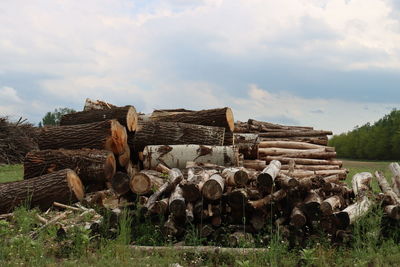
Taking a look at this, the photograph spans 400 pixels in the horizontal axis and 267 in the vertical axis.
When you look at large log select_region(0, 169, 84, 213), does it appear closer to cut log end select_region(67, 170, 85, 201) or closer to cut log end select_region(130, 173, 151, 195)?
cut log end select_region(67, 170, 85, 201)

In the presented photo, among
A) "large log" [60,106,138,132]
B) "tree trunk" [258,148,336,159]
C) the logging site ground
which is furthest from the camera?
"tree trunk" [258,148,336,159]

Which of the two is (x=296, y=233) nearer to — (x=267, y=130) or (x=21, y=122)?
(x=267, y=130)

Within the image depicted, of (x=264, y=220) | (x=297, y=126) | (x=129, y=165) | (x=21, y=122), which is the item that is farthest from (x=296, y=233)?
(x=21, y=122)

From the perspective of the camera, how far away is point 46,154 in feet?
40.7

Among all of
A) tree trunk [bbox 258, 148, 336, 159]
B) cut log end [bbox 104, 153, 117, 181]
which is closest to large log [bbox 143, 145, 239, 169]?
cut log end [bbox 104, 153, 117, 181]

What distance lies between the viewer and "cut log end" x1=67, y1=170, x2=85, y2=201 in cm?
1053

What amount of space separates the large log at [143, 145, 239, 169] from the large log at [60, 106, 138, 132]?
47.6 inches

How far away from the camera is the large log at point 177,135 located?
14.0m

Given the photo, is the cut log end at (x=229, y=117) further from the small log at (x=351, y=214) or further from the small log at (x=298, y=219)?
the small log at (x=298, y=219)

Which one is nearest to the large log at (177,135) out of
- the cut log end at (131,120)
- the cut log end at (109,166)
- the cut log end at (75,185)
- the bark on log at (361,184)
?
the cut log end at (131,120)

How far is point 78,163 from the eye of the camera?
11773 millimetres

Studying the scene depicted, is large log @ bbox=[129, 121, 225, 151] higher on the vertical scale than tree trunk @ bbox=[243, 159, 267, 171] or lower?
higher

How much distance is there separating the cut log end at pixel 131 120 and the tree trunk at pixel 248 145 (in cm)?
330

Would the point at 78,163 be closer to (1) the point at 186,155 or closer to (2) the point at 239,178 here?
(1) the point at 186,155
